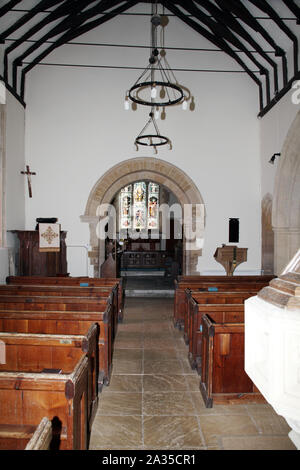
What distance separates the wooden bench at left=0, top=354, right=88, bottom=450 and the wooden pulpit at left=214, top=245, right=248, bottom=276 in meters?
6.16

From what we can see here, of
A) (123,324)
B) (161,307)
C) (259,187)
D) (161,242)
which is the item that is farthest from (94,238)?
(161,242)

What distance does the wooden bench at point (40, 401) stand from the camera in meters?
1.80

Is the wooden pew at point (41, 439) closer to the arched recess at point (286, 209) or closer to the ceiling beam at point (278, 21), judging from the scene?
the arched recess at point (286, 209)

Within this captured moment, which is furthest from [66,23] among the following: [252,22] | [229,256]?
[229,256]

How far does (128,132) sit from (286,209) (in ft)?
12.7

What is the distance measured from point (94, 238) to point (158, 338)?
3822mm

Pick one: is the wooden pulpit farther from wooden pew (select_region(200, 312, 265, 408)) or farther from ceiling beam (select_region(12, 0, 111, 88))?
ceiling beam (select_region(12, 0, 111, 88))

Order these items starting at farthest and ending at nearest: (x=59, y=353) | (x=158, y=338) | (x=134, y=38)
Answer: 1. (x=134, y=38)
2. (x=158, y=338)
3. (x=59, y=353)

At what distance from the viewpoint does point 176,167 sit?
26.8ft

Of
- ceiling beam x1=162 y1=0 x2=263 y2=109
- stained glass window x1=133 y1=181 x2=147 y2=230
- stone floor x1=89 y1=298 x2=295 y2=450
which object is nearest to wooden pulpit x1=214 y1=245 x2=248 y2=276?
ceiling beam x1=162 y1=0 x2=263 y2=109

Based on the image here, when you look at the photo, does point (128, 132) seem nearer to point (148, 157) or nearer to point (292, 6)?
point (148, 157)

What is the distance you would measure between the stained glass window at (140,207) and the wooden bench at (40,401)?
13.9m

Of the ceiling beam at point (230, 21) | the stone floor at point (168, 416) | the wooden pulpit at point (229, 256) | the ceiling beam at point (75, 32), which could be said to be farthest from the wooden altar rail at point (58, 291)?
the ceiling beam at point (230, 21)

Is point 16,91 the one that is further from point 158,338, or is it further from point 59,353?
point 59,353
